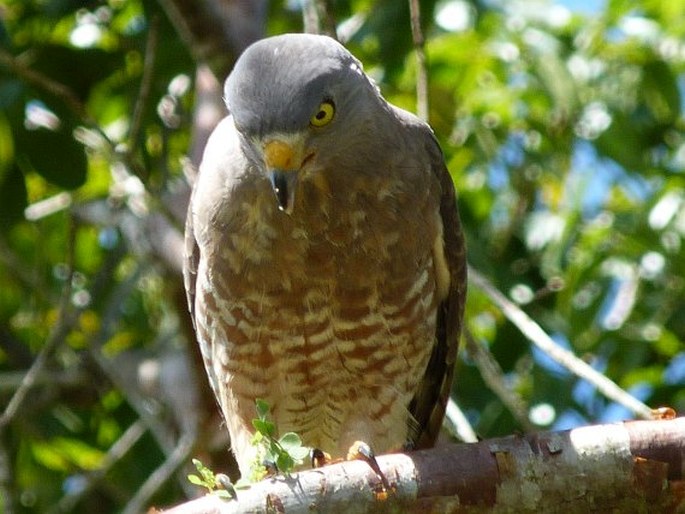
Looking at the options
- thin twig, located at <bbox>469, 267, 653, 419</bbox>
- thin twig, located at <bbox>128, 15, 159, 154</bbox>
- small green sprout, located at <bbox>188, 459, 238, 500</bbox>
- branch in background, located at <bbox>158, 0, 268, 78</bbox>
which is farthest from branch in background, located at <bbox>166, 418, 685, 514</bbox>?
branch in background, located at <bbox>158, 0, 268, 78</bbox>

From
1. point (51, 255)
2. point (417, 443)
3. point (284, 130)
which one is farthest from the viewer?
point (51, 255)

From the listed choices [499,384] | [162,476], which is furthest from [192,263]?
[499,384]

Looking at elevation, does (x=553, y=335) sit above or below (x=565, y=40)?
below

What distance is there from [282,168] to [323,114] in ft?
0.86

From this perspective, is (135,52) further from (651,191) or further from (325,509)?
(325,509)

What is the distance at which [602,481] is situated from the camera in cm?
344

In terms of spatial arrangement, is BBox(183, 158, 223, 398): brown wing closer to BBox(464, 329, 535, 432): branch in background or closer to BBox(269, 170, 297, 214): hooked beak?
BBox(269, 170, 297, 214): hooked beak

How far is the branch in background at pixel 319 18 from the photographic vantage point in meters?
4.99

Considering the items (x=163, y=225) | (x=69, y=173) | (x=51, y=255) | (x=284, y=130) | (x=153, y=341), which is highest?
(x=284, y=130)

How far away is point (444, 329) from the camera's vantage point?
5.03m

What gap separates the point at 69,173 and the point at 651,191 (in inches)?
97.5

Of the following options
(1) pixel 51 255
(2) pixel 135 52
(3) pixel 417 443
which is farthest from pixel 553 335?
(1) pixel 51 255

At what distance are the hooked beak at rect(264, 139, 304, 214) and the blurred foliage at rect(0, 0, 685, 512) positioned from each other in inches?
44.1

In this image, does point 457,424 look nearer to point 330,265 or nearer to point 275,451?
point 330,265
